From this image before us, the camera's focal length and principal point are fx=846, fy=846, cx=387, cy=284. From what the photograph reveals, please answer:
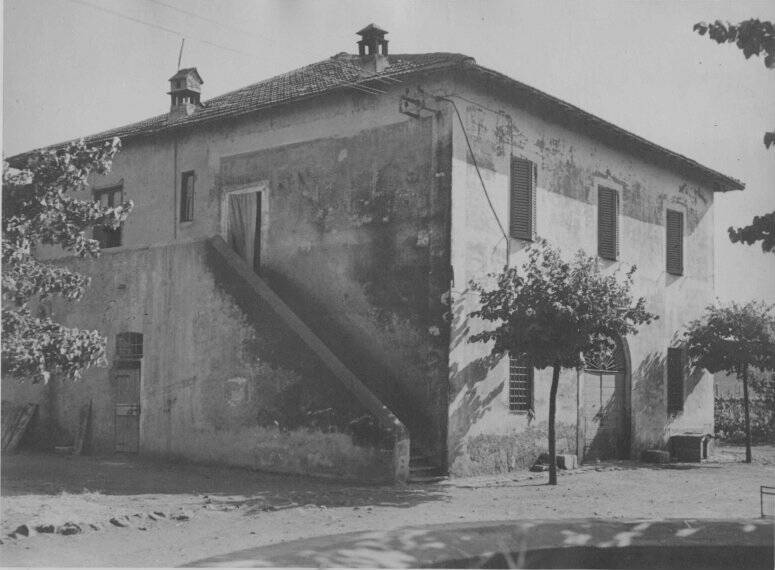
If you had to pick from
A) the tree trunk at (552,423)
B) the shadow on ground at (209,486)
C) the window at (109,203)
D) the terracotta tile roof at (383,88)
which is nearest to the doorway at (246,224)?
the terracotta tile roof at (383,88)

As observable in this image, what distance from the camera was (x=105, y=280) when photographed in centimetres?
1659

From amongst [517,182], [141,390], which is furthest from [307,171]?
[141,390]

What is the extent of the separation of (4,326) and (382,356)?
6.66 m

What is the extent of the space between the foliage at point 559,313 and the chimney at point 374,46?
4901mm

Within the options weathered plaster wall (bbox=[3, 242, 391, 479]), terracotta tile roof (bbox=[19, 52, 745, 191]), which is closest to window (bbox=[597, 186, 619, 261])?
terracotta tile roof (bbox=[19, 52, 745, 191])

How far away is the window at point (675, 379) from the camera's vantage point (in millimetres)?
19234

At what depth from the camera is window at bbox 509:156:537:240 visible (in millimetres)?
15188

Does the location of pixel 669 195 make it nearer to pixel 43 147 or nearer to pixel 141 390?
pixel 141 390

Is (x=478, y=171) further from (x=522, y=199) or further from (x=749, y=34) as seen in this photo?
(x=749, y=34)

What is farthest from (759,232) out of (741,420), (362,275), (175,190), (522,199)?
(741,420)

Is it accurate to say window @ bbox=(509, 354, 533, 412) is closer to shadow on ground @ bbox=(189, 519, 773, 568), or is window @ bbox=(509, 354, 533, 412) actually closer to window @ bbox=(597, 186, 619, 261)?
window @ bbox=(597, 186, 619, 261)

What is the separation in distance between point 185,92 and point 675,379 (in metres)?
13.1

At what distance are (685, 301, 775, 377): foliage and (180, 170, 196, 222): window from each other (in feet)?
37.2

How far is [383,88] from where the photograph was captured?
48.5 feet
